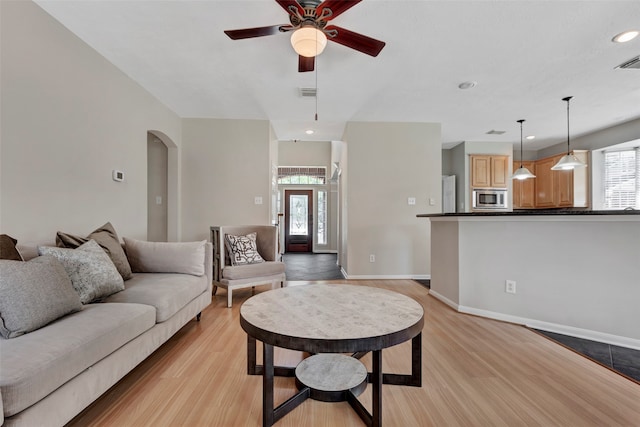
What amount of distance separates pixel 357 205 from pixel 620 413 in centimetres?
349

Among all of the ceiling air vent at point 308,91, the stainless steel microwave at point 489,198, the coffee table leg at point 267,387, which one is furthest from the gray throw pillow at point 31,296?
the stainless steel microwave at point 489,198

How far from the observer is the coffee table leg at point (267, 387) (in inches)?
51.5

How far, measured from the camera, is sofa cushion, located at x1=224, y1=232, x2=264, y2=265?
3.38m

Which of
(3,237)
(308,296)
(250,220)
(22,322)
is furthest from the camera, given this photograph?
(250,220)

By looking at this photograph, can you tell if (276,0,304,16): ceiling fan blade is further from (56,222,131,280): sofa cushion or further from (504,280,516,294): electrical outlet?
(504,280,516,294): electrical outlet

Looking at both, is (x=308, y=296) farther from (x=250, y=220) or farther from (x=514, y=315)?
(x=250, y=220)

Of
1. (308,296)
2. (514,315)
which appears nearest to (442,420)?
(308,296)

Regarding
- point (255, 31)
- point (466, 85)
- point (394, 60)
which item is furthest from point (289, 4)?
point (466, 85)

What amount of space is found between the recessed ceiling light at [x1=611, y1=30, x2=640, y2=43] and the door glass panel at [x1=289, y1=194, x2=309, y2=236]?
6931 mm

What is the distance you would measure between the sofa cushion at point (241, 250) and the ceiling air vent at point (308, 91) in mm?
1932

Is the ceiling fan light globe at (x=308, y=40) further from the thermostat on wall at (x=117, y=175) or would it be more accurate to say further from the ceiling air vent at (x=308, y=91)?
the thermostat on wall at (x=117, y=175)

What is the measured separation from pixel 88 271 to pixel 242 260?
65.4 inches

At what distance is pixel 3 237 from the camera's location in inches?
63.7

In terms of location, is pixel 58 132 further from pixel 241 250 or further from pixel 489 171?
pixel 489 171
